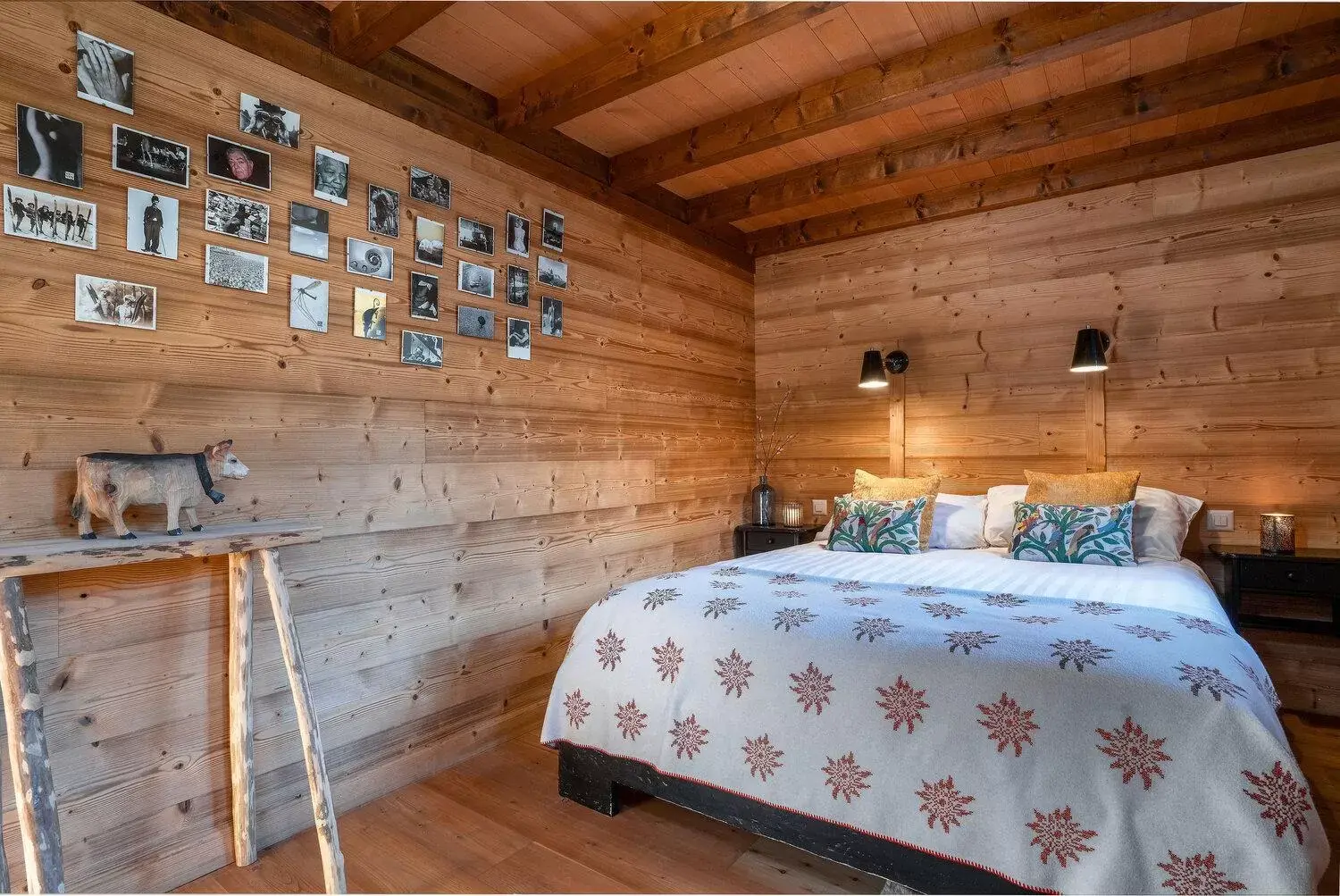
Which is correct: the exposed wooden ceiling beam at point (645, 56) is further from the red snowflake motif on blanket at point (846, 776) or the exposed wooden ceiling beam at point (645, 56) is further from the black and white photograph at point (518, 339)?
the red snowflake motif on blanket at point (846, 776)

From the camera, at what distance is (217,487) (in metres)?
2.03

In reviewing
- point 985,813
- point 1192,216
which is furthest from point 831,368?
point 985,813

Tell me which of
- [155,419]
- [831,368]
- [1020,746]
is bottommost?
[1020,746]

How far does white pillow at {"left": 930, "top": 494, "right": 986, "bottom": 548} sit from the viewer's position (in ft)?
11.2

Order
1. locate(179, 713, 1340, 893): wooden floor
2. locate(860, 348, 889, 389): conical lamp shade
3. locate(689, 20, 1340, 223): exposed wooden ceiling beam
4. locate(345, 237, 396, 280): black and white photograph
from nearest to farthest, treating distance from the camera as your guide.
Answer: locate(179, 713, 1340, 893): wooden floor
locate(345, 237, 396, 280): black and white photograph
locate(689, 20, 1340, 223): exposed wooden ceiling beam
locate(860, 348, 889, 389): conical lamp shade

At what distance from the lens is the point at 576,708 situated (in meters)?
2.27

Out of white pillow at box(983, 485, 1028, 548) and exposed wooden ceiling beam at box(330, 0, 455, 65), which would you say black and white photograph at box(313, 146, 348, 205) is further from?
white pillow at box(983, 485, 1028, 548)

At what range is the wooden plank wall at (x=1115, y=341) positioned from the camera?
125 inches

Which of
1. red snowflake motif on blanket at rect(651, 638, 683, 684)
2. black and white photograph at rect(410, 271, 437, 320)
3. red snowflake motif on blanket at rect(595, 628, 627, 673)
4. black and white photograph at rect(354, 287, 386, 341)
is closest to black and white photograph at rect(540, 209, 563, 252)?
black and white photograph at rect(410, 271, 437, 320)

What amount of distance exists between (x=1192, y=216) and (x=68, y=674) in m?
4.64

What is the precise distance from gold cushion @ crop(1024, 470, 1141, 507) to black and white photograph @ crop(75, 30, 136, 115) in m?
3.62

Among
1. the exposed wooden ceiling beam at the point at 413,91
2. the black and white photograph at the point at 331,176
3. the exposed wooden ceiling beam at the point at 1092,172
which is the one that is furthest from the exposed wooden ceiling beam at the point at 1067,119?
the black and white photograph at the point at 331,176

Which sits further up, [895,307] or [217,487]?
[895,307]

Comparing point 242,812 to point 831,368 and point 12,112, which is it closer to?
point 12,112
